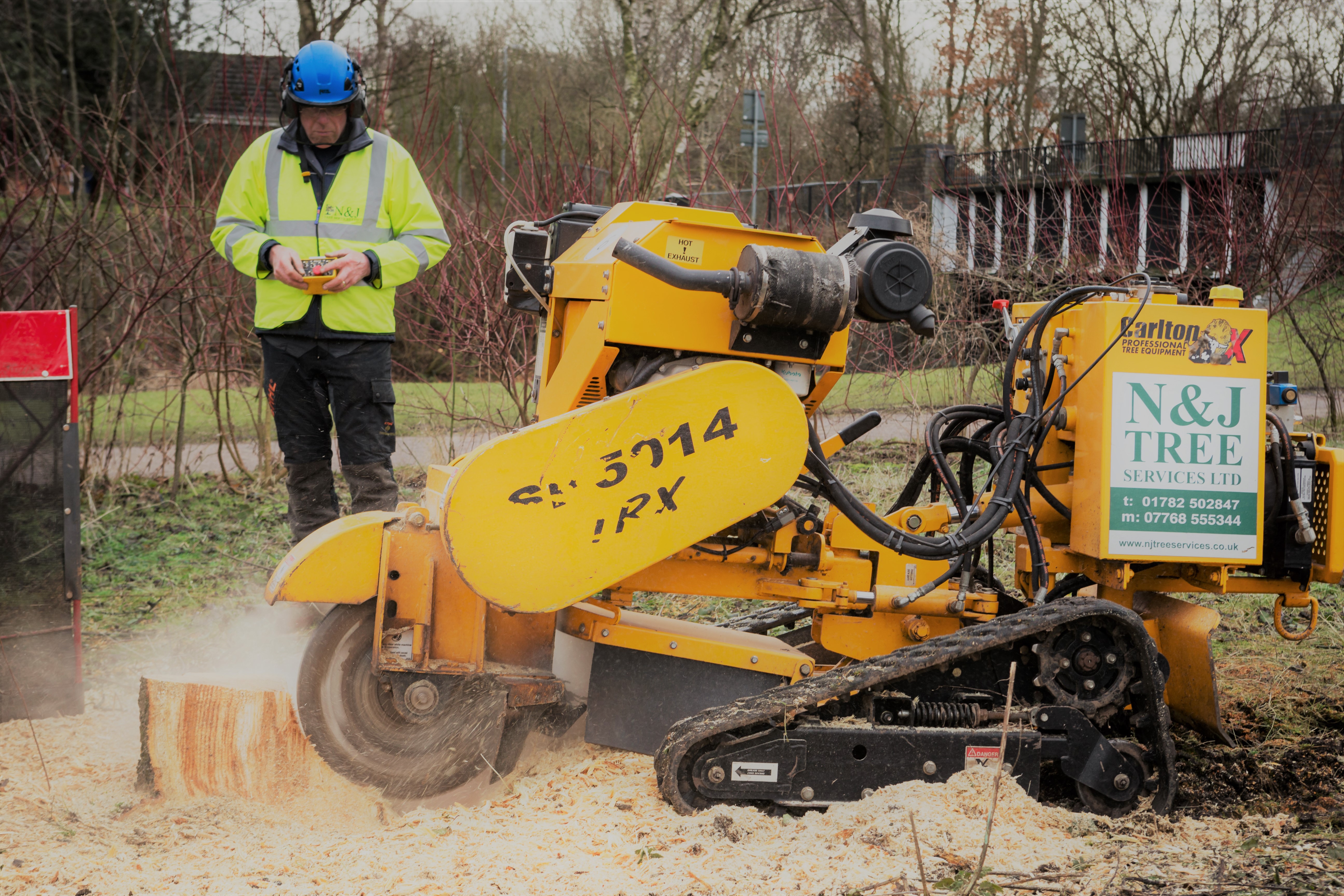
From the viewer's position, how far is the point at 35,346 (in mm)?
4270

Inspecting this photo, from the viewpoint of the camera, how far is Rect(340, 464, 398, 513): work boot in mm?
4488

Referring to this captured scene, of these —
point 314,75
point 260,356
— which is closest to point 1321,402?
point 260,356

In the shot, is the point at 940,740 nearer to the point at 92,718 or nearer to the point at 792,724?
the point at 792,724

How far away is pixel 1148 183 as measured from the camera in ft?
40.4

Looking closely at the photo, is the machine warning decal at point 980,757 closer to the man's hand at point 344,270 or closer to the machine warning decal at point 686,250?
the machine warning decal at point 686,250

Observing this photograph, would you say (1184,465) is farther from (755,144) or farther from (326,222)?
(755,144)

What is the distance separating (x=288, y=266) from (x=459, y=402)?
5.24 metres

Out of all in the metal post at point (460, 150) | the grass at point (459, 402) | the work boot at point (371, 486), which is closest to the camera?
the work boot at point (371, 486)

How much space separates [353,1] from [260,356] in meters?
4.86

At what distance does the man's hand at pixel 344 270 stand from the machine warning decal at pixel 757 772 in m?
2.35

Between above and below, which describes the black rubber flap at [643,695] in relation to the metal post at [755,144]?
below

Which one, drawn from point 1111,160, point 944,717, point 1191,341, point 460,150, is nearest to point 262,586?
point 944,717

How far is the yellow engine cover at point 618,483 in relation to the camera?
296 centimetres

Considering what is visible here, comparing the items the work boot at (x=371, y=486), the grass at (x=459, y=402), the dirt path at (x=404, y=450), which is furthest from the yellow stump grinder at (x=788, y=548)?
the grass at (x=459, y=402)
